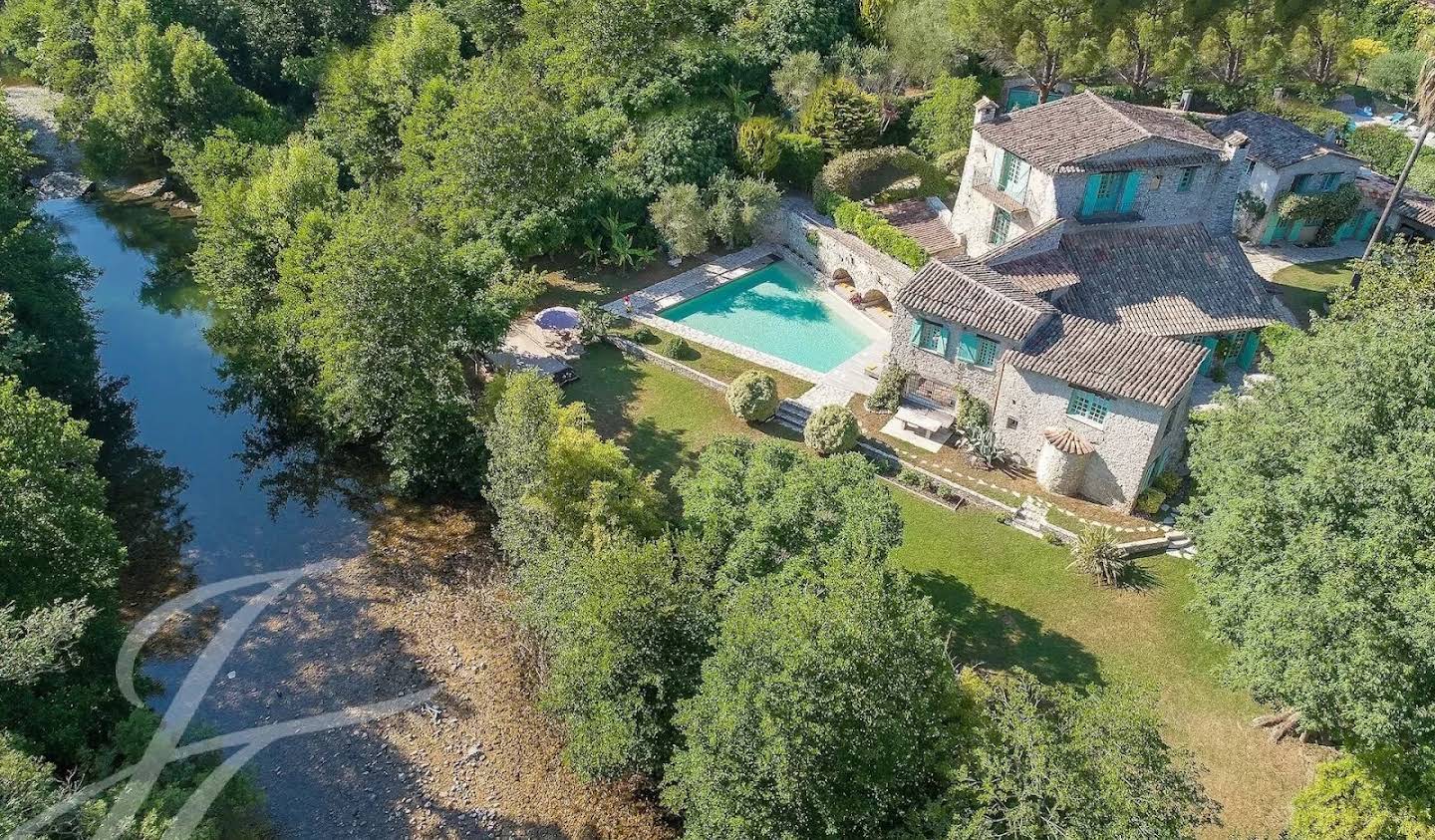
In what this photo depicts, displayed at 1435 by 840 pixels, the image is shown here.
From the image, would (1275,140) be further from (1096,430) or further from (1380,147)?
(1096,430)

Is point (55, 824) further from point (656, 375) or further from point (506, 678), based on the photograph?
point (656, 375)

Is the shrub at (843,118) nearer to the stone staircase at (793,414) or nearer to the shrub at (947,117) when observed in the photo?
the shrub at (947,117)

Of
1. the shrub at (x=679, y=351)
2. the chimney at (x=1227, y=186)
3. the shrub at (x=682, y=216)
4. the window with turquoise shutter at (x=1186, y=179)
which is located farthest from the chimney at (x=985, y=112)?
the shrub at (x=679, y=351)

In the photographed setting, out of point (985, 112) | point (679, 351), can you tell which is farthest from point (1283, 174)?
point (679, 351)

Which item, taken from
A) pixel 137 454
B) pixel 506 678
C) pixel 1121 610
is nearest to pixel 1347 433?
pixel 1121 610

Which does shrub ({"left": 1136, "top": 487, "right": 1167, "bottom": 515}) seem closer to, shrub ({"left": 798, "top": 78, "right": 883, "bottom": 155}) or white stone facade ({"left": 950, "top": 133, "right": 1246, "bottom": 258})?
white stone facade ({"left": 950, "top": 133, "right": 1246, "bottom": 258})

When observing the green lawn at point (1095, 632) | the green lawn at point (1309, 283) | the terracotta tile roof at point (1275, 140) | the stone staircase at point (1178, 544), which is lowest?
the green lawn at point (1095, 632)
